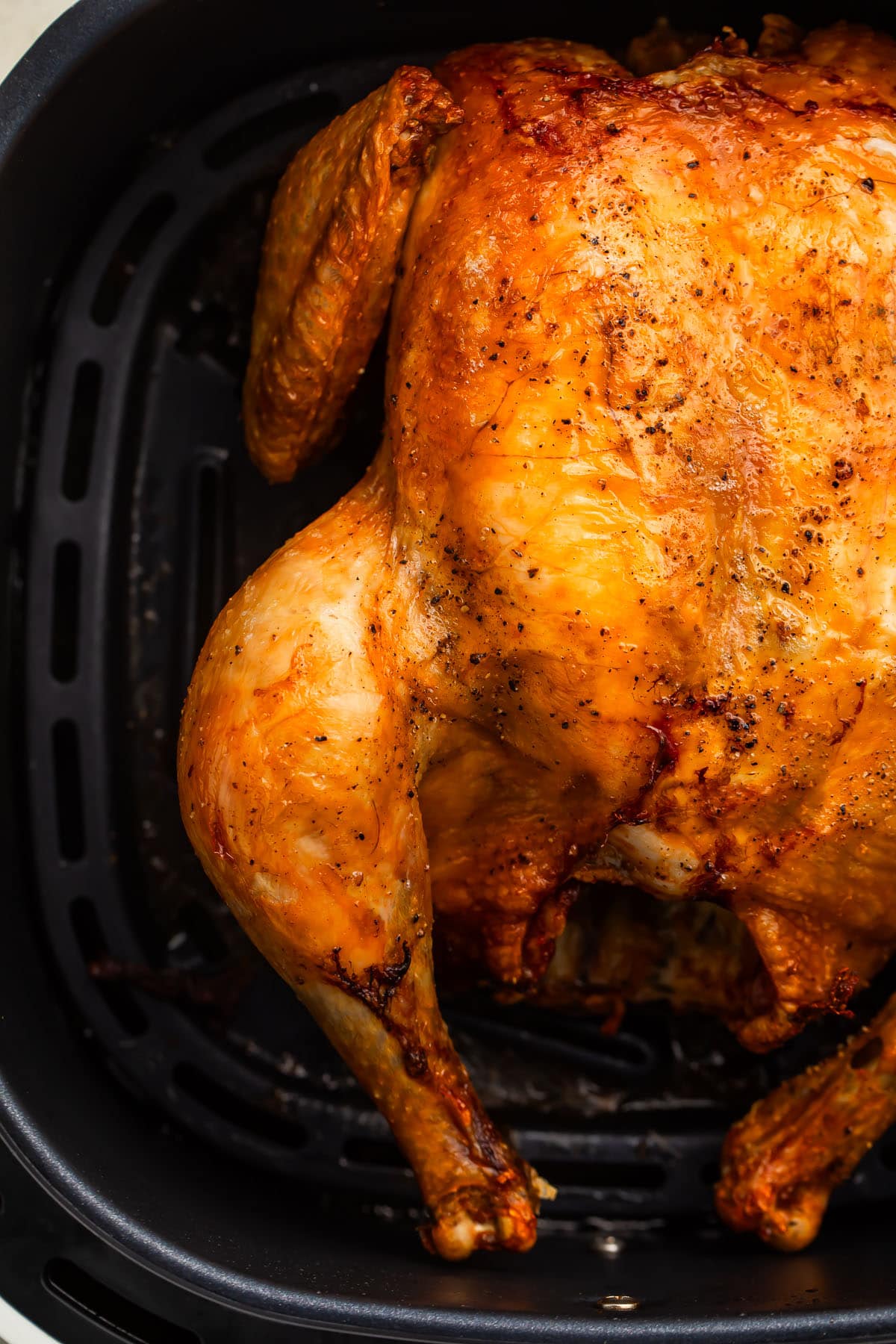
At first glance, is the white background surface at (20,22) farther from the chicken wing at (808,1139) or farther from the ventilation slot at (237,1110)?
the chicken wing at (808,1139)

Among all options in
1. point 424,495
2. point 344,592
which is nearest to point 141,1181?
point 344,592

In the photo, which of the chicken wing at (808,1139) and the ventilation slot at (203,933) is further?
the ventilation slot at (203,933)

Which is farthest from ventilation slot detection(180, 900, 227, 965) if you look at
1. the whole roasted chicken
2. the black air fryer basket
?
the whole roasted chicken

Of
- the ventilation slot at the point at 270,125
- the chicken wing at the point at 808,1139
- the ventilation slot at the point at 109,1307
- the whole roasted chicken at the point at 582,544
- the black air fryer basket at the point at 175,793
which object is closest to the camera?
the whole roasted chicken at the point at 582,544

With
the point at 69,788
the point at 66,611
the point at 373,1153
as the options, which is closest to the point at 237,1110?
the point at 373,1153

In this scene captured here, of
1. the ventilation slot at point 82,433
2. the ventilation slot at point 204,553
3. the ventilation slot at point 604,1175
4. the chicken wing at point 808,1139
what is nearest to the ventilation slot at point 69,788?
the ventilation slot at point 204,553

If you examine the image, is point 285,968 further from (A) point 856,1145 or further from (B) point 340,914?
(A) point 856,1145
